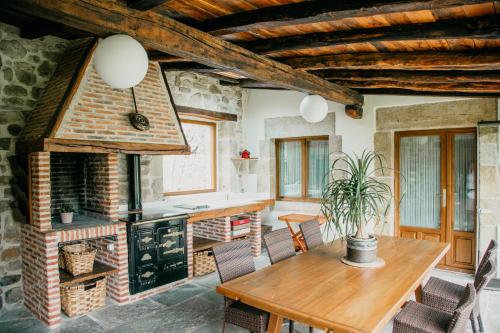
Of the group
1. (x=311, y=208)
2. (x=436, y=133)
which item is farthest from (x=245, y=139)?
(x=436, y=133)

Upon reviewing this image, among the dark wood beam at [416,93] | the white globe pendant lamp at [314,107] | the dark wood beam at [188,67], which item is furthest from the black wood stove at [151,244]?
the dark wood beam at [416,93]

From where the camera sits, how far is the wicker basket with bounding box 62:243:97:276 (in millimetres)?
3961

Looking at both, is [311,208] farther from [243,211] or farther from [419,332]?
[419,332]

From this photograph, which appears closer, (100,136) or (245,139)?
(100,136)

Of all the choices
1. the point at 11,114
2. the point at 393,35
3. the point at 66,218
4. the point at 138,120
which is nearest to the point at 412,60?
the point at 393,35

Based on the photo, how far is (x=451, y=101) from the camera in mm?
5031

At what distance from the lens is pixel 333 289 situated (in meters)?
2.51

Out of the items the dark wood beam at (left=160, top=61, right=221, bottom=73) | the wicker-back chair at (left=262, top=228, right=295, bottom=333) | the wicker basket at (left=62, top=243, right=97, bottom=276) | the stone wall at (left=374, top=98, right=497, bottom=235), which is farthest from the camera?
the stone wall at (left=374, top=98, right=497, bottom=235)

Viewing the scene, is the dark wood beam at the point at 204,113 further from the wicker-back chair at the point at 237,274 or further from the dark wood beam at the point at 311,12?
the wicker-back chair at the point at 237,274

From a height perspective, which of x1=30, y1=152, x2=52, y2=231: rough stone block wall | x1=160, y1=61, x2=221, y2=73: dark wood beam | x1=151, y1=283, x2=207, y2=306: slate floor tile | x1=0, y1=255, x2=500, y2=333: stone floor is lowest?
x1=0, y1=255, x2=500, y2=333: stone floor

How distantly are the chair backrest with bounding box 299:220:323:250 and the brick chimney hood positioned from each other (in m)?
1.92

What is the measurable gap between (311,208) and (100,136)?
386 centimetres

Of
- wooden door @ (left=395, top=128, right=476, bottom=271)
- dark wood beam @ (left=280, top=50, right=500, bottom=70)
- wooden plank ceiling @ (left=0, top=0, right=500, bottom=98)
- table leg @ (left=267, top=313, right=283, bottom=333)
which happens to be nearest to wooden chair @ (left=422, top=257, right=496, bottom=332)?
table leg @ (left=267, top=313, right=283, bottom=333)

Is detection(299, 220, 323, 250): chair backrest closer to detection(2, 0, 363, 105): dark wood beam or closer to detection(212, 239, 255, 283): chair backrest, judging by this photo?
detection(212, 239, 255, 283): chair backrest
